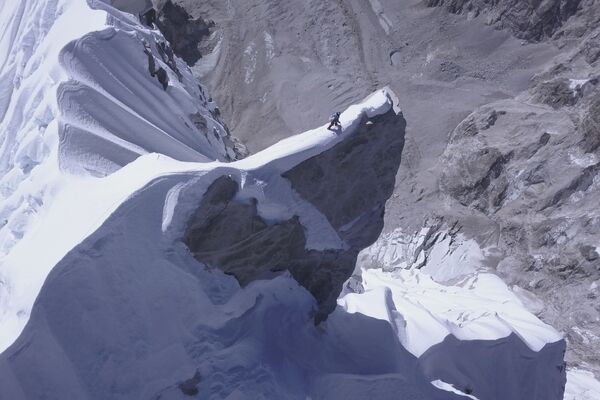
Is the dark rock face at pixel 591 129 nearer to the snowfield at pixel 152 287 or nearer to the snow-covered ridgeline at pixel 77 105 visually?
the snowfield at pixel 152 287

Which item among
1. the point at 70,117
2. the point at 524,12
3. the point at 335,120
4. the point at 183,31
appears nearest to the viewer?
the point at 335,120

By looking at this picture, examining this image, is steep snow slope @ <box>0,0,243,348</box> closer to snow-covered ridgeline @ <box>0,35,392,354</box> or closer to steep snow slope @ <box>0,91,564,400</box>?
snow-covered ridgeline @ <box>0,35,392,354</box>

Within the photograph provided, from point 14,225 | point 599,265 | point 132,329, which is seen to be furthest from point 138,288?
point 599,265

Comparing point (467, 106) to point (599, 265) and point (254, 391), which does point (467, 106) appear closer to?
point (599, 265)

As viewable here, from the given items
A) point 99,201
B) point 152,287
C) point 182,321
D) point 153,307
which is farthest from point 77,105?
point 182,321

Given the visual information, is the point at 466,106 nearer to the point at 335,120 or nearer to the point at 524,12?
the point at 524,12

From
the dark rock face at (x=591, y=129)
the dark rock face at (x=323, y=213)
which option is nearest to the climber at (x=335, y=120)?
the dark rock face at (x=323, y=213)
